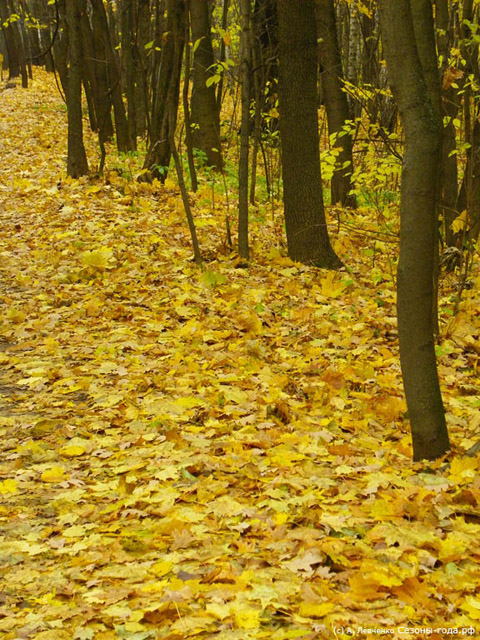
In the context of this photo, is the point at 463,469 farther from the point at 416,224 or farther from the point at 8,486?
the point at 8,486

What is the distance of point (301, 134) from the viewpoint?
7348mm

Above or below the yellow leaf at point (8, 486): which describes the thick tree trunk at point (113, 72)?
above

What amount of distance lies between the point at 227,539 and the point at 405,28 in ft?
8.57

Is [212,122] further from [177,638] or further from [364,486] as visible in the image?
[177,638]

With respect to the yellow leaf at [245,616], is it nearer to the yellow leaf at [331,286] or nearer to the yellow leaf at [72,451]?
the yellow leaf at [72,451]

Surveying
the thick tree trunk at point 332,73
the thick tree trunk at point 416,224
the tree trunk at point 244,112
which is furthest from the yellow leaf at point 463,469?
the thick tree trunk at point 332,73

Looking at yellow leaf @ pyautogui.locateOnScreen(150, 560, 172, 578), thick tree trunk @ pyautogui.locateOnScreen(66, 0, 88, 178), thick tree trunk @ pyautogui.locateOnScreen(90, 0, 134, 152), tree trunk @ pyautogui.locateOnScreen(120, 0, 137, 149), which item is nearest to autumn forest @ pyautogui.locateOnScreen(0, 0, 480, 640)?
yellow leaf @ pyautogui.locateOnScreen(150, 560, 172, 578)

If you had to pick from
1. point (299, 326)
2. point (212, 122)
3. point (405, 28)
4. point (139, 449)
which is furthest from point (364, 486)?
point (212, 122)

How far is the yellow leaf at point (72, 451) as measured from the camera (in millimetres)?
3883

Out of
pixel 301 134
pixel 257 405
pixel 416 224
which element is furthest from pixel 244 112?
pixel 416 224

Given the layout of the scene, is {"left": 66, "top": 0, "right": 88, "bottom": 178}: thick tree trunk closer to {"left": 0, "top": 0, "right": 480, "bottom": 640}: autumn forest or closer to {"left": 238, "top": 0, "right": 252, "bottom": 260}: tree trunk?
{"left": 0, "top": 0, "right": 480, "bottom": 640}: autumn forest

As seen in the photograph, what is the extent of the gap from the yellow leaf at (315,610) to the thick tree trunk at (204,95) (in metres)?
11.0

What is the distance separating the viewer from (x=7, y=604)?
2449 mm

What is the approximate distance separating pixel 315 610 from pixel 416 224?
6.34 ft
